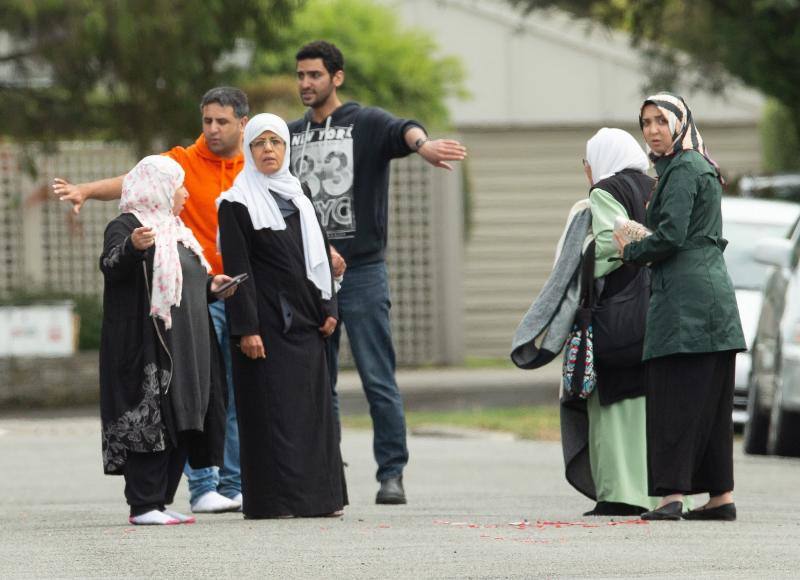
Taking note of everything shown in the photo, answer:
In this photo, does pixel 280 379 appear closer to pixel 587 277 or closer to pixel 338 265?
pixel 338 265

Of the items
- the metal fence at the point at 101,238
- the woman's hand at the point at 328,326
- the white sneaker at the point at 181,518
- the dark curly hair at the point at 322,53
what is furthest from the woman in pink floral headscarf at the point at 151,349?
the metal fence at the point at 101,238

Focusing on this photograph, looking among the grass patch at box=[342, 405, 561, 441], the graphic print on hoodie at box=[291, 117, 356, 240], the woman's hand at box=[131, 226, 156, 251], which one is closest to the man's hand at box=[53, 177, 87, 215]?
the woman's hand at box=[131, 226, 156, 251]

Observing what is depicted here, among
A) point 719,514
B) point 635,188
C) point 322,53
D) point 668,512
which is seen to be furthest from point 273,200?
point 719,514

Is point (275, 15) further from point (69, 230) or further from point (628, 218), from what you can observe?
point (628, 218)

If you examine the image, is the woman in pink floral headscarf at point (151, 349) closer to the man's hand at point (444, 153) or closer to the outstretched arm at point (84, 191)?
the outstretched arm at point (84, 191)

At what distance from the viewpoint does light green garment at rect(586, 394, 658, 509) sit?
9.12m

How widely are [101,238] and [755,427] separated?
982 centimetres

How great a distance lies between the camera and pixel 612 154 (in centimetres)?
→ 923

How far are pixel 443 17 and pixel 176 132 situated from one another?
32.0 feet

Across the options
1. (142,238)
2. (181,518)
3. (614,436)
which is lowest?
(181,518)

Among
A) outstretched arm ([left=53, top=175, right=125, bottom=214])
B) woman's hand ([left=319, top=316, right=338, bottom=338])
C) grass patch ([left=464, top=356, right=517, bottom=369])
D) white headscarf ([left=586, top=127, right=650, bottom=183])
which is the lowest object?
grass patch ([left=464, top=356, right=517, bottom=369])

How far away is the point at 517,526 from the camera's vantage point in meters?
Result: 8.43

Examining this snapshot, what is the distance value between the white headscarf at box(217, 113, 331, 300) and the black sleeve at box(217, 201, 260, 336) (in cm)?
5

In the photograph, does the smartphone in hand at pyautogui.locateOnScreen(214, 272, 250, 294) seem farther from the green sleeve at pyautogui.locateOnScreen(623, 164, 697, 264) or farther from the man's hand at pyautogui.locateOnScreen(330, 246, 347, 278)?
the green sleeve at pyautogui.locateOnScreen(623, 164, 697, 264)
